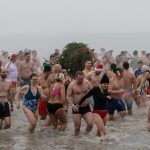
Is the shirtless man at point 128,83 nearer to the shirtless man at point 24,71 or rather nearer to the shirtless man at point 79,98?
the shirtless man at point 79,98

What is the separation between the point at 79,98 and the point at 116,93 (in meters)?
1.90

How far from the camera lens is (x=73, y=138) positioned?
438 inches

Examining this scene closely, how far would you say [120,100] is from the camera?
13.2m

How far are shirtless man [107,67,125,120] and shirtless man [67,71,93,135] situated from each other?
172 centimetres

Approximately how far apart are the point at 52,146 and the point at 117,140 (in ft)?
4.95

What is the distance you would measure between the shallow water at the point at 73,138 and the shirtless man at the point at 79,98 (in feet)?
1.19

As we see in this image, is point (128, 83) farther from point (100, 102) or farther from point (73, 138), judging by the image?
point (100, 102)

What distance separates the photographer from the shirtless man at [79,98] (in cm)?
1110

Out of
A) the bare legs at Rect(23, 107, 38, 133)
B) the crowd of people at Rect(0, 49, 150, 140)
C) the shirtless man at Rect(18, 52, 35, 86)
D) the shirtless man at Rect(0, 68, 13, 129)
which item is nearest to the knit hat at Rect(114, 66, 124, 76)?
the crowd of people at Rect(0, 49, 150, 140)

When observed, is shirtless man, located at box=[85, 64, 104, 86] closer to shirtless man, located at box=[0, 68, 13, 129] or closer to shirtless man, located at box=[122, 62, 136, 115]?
shirtless man, located at box=[122, 62, 136, 115]

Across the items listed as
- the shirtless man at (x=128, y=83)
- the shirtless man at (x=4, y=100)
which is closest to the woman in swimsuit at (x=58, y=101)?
the shirtless man at (x=4, y=100)

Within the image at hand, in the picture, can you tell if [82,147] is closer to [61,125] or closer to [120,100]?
[61,125]

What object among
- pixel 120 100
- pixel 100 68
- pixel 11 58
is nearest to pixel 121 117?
pixel 120 100

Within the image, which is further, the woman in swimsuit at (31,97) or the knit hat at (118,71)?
the knit hat at (118,71)
